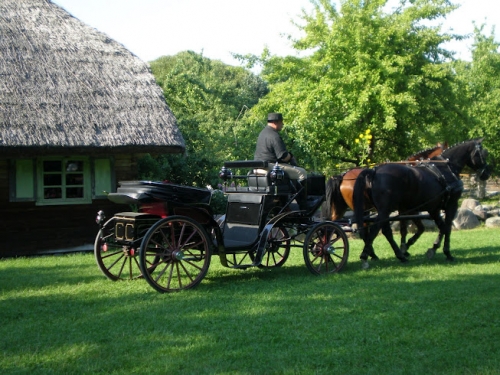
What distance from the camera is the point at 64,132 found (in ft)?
39.1

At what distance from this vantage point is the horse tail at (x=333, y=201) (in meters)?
10.5

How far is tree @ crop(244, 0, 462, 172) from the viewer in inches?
754

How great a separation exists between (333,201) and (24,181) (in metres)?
6.17

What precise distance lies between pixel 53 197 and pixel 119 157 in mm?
1626

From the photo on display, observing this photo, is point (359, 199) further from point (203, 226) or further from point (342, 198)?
point (203, 226)

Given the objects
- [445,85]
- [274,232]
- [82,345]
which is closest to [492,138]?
[445,85]

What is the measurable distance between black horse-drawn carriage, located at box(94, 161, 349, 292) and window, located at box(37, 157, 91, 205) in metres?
4.01

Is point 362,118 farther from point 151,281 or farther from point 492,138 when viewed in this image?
point 151,281

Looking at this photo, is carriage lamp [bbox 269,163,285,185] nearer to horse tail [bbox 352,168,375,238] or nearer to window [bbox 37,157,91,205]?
horse tail [bbox 352,168,375,238]

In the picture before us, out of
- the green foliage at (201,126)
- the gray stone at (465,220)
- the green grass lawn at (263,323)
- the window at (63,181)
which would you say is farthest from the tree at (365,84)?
the green grass lawn at (263,323)

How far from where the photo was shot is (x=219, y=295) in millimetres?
7355

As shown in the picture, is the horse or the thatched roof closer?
the horse

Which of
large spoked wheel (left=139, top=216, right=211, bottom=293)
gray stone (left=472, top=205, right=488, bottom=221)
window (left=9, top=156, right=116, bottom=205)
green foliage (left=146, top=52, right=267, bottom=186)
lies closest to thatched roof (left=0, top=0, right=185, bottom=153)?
window (left=9, top=156, right=116, bottom=205)

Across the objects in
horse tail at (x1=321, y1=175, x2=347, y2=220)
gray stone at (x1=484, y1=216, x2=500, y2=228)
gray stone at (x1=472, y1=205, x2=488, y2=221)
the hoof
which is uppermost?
horse tail at (x1=321, y1=175, x2=347, y2=220)
